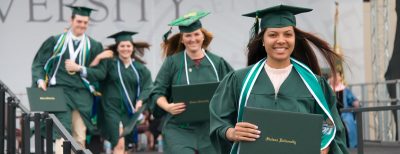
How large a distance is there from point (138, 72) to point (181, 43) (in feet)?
14.3

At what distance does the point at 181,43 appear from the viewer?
10.5 meters

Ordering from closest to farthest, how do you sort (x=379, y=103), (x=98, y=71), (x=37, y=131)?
(x=37, y=131)
(x=98, y=71)
(x=379, y=103)

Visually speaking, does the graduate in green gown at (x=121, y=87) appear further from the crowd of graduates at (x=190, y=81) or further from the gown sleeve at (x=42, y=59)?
the gown sleeve at (x=42, y=59)

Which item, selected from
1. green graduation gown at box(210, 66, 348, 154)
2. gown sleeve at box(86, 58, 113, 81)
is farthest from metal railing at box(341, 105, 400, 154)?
green graduation gown at box(210, 66, 348, 154)

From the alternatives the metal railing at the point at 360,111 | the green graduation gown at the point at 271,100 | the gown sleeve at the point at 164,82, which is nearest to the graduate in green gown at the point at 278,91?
the green graduation gown at the point at 271,100

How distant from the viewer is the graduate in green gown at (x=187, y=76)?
32.4ft

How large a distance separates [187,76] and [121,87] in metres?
4.74

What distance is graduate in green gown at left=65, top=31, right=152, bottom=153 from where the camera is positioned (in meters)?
14.5

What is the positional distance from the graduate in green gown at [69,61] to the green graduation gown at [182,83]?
2.58 metres

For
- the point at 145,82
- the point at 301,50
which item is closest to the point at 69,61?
the point at 145,82

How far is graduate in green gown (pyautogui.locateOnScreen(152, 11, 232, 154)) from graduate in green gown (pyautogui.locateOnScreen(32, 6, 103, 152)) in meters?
2.56

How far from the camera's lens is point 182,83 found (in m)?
10.2

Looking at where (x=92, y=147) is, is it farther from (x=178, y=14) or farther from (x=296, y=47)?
(x=296, y=47)

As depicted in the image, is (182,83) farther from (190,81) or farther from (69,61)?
(69,61)
